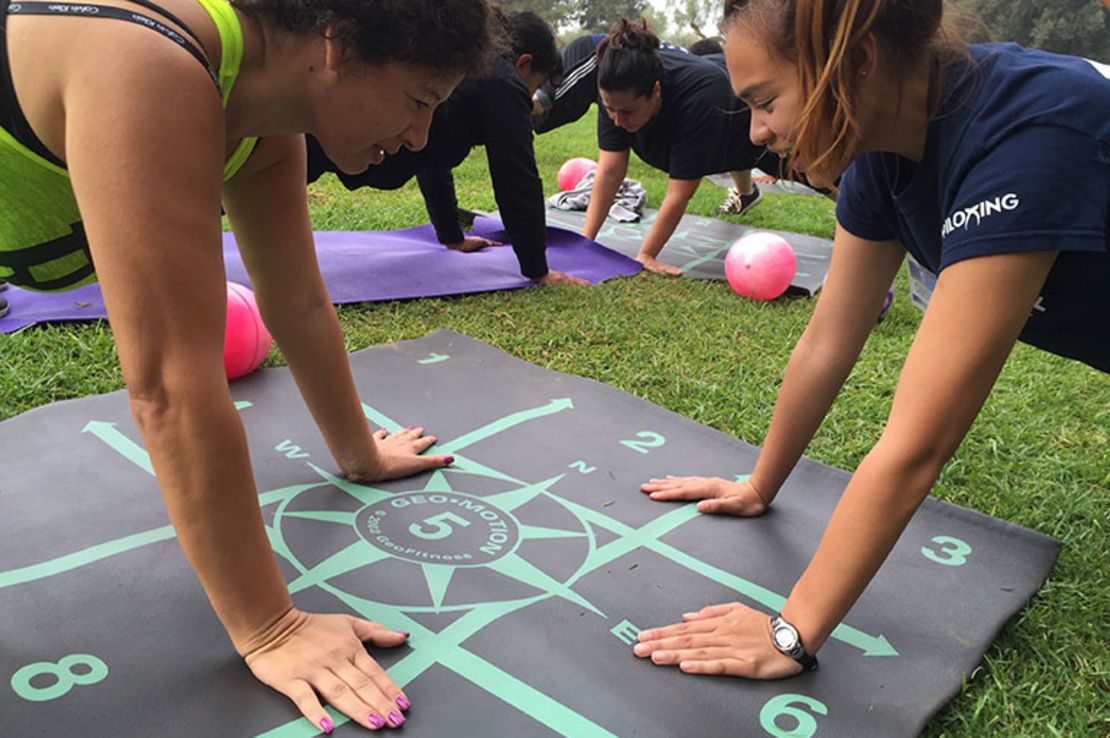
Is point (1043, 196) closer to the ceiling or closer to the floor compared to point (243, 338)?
closer to the ceiling

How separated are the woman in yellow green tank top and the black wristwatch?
28.2 inches

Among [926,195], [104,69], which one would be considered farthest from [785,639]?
[104,69]

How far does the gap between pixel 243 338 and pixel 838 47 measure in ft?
6.61

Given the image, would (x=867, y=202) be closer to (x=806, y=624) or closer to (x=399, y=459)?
(x=806, y=624)

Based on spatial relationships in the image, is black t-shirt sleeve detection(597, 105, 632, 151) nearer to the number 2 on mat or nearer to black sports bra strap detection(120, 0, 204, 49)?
the number 2 on mat

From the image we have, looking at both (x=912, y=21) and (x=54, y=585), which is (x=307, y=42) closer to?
(x=912, y=21)

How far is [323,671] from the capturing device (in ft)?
4.99

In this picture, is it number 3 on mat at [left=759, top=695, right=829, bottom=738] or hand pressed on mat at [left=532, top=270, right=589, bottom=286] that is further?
hand pressed on mat at [left=532, top=270, right=589, bottom=286]

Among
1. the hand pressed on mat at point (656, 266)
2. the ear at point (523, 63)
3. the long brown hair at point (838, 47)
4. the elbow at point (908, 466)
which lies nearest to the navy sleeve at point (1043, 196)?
the long brown hair at point (838, 47)

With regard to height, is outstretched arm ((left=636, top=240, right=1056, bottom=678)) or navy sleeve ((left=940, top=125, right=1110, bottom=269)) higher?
navy sleeve ((left=940, top=125, right=1110, bottom=269))

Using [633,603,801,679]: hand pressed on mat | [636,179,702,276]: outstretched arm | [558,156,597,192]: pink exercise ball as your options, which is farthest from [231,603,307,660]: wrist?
[558,156,597,192]: pink exercise ball

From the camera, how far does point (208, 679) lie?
154 cm

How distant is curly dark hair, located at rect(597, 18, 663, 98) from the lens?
4656 mm

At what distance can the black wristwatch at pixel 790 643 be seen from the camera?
5.32ft
